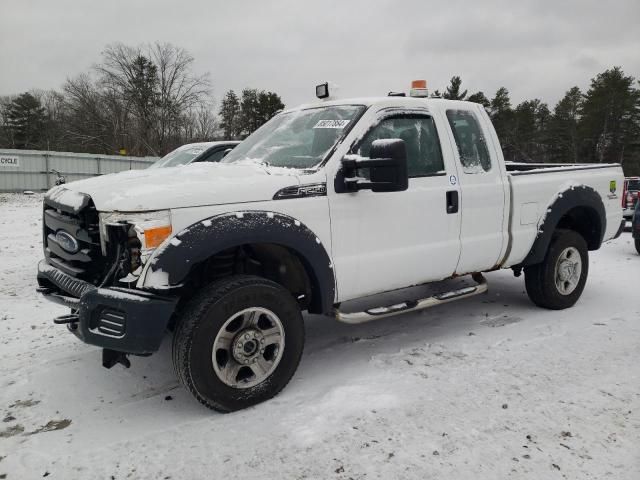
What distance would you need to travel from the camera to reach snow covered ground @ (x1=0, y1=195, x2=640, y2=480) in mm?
2541

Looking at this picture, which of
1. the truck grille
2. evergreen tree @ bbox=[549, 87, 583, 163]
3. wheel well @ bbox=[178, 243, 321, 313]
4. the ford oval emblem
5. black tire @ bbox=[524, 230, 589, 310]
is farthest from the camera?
evergreen tree @ bbox=[549, 87, 583, 163]

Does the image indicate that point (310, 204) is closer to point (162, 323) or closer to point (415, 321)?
point (162, 323)

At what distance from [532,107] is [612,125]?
8.63 meters

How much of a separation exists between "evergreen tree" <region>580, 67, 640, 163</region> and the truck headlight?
49081 millimetres

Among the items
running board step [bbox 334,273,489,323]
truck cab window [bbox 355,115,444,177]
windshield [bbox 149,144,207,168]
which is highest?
windshield [bbox 149,144,207,168]

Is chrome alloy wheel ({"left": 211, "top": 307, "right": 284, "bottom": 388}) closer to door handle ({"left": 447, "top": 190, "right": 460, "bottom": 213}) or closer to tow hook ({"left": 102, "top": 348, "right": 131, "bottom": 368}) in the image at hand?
tow hook ({"left": 102, "top": 348, "right": 131, "bottom": 368})

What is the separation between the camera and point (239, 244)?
2980mm

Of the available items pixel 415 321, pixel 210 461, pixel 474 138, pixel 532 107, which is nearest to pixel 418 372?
pixel 415 321

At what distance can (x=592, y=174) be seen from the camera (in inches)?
205

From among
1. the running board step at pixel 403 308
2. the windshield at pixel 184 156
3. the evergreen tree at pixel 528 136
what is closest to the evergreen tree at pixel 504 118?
the evergreen tree at pixel 528 136

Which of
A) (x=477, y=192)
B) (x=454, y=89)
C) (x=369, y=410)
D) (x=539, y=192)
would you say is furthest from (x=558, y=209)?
(x=454, y=89)

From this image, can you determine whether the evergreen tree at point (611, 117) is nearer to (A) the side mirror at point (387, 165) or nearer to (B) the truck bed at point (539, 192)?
(B) the truck bed at point (539, 192)

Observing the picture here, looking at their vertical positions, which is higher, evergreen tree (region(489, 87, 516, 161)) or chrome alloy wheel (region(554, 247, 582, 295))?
evergreen tree (region(489, 87, 516, 161))

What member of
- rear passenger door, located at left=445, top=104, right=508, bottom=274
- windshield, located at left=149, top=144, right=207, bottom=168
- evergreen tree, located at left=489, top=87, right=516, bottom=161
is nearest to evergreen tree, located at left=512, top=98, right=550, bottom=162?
evergreen tree, located at left=489, top=87, right=516, bottom=161
